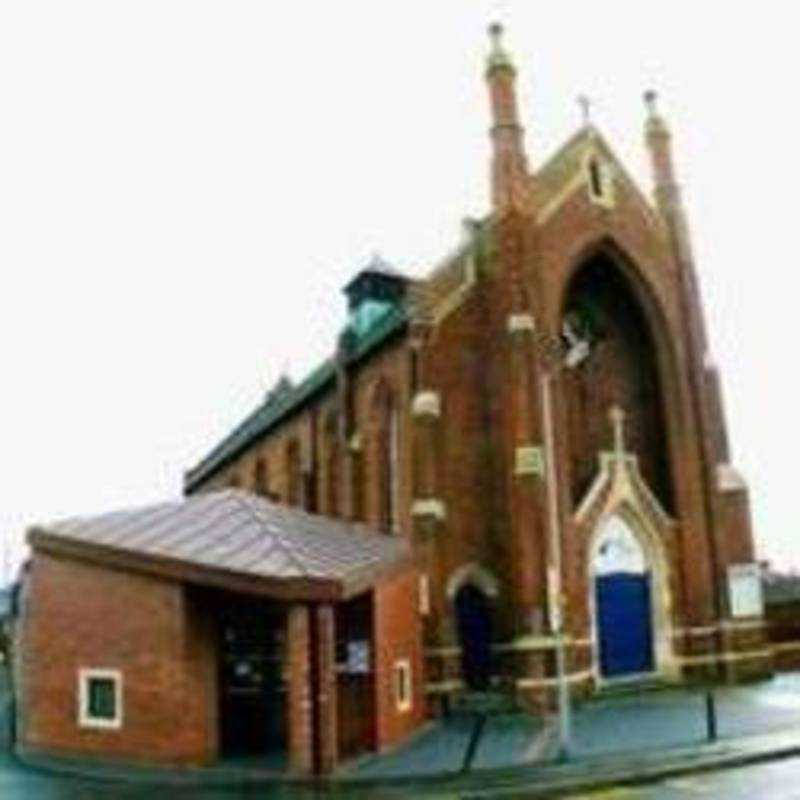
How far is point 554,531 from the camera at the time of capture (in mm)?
29234

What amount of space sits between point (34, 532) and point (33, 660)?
2723mm

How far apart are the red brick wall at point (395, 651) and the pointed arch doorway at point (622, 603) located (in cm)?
732

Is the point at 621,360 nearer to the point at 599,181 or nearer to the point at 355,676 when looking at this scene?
the point at 599,181

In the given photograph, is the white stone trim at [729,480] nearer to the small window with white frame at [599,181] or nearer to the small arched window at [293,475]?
the small window with white frame at [599,181]

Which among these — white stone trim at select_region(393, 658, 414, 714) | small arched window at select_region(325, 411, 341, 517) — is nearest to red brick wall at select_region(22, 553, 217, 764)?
white stone trim at select_region(393, 658, 414, 714)

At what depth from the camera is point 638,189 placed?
3919cm

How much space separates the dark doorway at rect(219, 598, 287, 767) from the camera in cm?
2573

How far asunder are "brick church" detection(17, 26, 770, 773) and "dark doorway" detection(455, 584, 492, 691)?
6 cm

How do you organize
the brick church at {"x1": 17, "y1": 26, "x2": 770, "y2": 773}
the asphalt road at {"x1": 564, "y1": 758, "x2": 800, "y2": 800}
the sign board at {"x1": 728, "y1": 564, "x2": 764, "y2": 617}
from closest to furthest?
the asphalt road at {"x1": 564, "y1": 758, "x2": 800, "y2": 800} → the brick church at {"x1": 17, "y1": 26, "x2": 770, "y2": 773} → the sign board at {"x1": 728, "y1": 564, "x2": 764, "y2": 617}

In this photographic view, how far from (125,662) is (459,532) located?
10860 millimetres

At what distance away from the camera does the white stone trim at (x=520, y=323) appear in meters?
33.5

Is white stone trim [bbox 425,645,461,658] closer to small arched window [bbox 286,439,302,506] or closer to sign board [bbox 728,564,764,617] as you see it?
sign board [bbox 728,564,764,617]

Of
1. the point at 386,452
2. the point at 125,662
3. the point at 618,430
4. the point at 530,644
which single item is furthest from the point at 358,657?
the point at 618,430

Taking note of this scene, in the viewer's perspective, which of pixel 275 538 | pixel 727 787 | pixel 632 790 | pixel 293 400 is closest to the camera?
pixel 727 787
